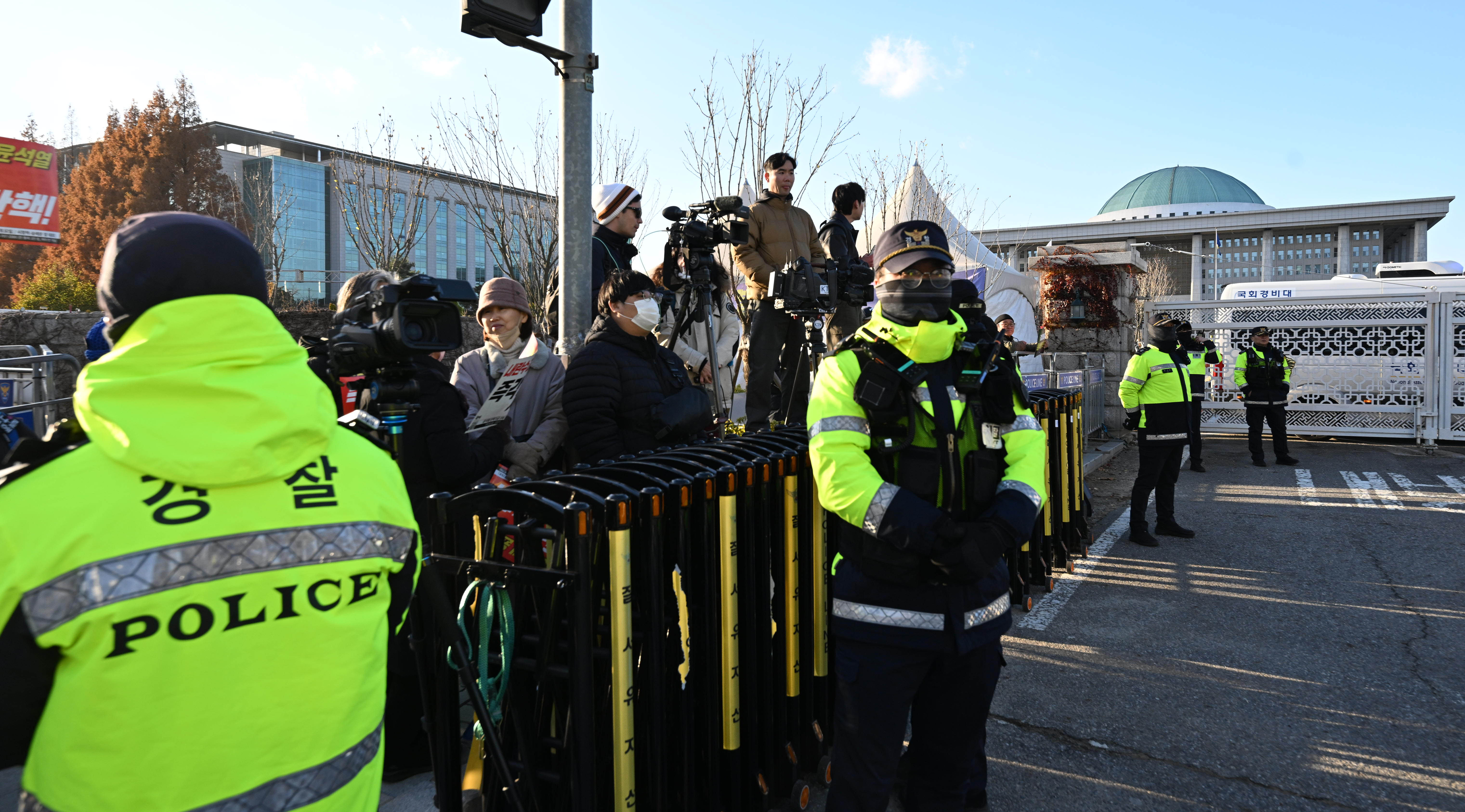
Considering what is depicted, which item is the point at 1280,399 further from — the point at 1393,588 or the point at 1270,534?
the point at 1393,588

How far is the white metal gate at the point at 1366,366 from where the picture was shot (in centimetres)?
1423

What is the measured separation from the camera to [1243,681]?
14.5 ft

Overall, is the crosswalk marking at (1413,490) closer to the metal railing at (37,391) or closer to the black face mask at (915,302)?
the black face mask at (915,302)

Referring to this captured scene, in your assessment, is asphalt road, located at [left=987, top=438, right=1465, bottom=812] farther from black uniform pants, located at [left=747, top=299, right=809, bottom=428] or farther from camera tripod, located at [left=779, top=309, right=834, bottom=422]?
black uniform pants, located at [left=747, top=299, right=809, bottom=428]

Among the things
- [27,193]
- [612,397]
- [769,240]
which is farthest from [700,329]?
[27,193]

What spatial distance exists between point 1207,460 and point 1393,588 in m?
7.02

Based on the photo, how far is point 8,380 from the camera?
712 cm

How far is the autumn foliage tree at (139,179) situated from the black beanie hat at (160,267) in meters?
33.1

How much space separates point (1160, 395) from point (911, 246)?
238 inches

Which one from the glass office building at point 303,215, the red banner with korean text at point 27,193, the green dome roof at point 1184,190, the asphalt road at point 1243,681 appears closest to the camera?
the asphalt road at point 1243,681

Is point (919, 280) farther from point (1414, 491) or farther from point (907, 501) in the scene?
point (1414, 491)

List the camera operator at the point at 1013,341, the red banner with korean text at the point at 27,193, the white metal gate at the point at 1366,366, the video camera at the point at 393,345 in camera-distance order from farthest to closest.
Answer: the red banner with korean text at the point at 27,193 → the white metal gate at the point at 1366,366 → the camera operator at the point at 1013,341 → the video camera at the point at 393,345

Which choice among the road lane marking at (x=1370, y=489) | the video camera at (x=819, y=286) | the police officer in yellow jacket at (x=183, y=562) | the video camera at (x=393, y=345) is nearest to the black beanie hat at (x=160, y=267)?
the police officer in yellow jacket at (x=183, y=562)

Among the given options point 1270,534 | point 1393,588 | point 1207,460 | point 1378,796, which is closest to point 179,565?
point 1378,796
